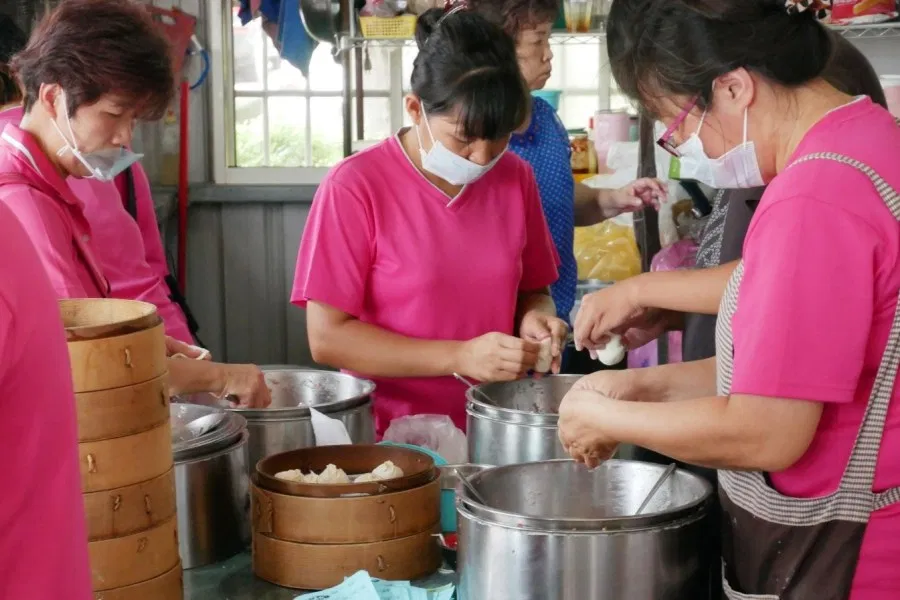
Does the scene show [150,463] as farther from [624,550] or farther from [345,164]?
[345,164]

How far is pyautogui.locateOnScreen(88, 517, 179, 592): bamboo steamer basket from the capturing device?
61.6 inches

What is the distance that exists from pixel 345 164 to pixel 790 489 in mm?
1317

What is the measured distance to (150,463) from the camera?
157 centimetres

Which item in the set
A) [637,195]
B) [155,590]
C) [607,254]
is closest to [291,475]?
[155,590]

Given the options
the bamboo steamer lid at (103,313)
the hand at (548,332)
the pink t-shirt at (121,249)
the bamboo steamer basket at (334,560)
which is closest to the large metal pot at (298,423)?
the bamboo steamer basket at (334,560)

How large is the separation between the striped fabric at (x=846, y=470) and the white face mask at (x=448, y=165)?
966 millimetres

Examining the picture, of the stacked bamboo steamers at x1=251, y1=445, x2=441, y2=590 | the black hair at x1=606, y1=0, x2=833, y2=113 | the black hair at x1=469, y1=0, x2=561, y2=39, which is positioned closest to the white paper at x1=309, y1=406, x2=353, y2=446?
the stacked bamboo steamers at x1=251, y1=445, x2=441, y2=590

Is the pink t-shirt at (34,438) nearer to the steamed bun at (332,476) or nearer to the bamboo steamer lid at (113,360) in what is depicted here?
the bamboo steamer lid at (113,360)

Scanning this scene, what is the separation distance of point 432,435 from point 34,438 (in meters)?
1.28

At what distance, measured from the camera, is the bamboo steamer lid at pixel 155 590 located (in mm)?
1574

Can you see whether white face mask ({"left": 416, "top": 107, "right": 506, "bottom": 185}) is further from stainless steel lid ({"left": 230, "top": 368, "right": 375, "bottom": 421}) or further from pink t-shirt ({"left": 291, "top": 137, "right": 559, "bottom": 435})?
stainless steel lid ({"left": 230, "top": 368, "right": 375, "bottom": 421})

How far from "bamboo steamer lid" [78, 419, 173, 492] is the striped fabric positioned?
30.8 inches

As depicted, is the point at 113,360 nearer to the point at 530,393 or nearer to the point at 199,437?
the point at 199,437

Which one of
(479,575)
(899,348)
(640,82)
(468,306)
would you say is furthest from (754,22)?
(468,306)
